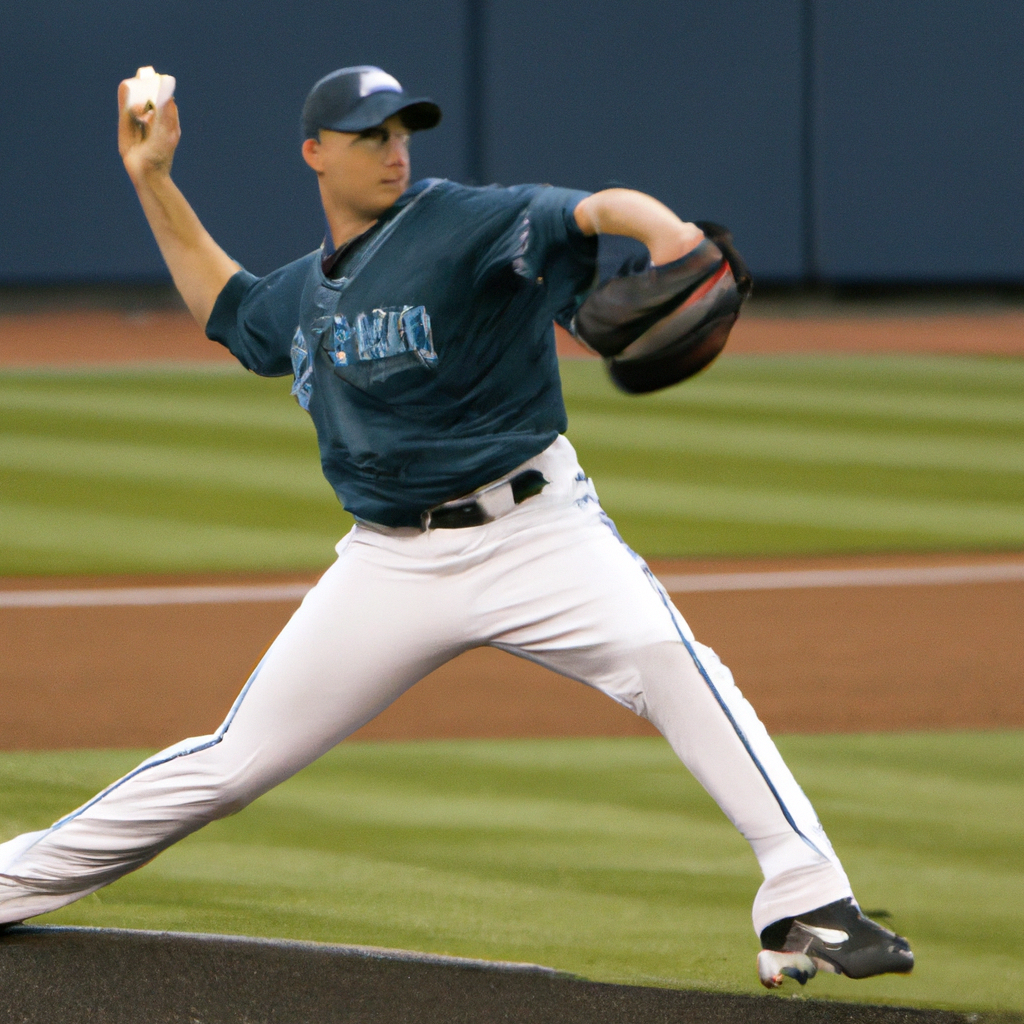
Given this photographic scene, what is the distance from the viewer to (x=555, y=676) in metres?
5.81

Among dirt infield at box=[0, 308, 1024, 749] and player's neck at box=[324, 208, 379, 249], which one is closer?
player's neck at box=[324, 208, 379, 249]

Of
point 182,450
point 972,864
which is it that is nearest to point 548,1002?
point 972,864

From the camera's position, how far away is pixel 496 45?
1619 centimetres

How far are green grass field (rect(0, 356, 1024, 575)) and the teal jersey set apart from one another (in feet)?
15.3

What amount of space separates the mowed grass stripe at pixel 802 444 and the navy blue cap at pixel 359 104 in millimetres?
7101

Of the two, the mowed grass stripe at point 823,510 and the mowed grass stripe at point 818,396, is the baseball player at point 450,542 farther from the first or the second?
the mowed grass stripe at point 818,396

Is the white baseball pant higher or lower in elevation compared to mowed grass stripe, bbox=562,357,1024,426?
higher

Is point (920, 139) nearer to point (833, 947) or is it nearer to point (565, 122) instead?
point (565, 122)

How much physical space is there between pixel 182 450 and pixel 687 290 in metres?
7.98

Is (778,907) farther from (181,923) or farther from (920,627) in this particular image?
(920,627)

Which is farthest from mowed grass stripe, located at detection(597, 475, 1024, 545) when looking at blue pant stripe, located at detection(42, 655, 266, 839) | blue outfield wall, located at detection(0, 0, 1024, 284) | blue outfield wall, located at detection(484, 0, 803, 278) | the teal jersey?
blue outfield wall, located at detection(0, 0, 1024, 284)

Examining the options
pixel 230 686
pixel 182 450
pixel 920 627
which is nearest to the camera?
pixel 230 686

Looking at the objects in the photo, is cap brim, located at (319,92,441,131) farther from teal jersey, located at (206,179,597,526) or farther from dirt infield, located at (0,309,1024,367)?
dirt infield, located at (0,309,1024,367)

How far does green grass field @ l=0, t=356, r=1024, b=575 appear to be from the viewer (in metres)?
7.98
